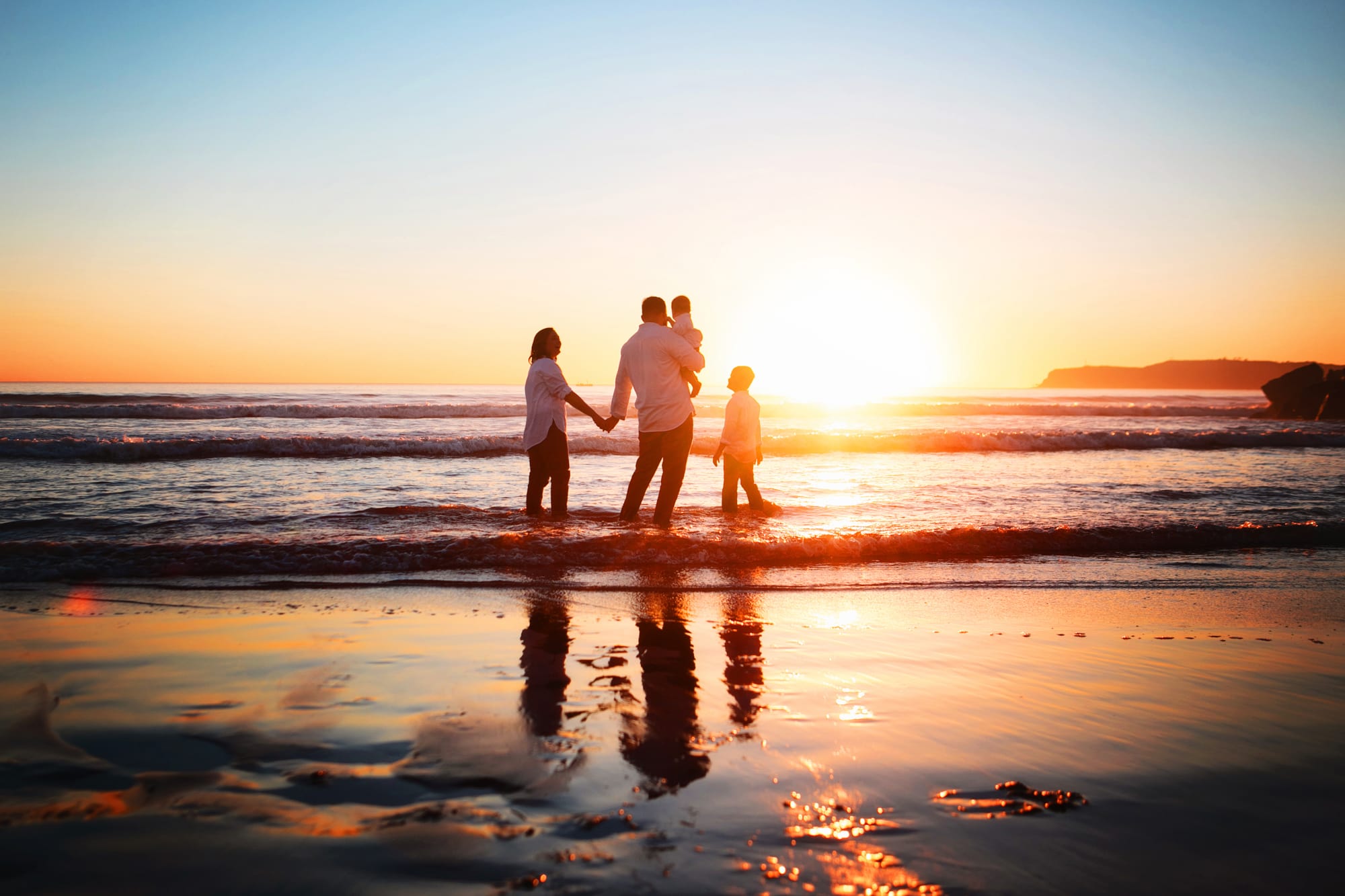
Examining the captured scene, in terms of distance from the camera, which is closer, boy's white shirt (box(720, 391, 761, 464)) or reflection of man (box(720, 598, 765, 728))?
reflection of man (box(720, 598, 765, 728))

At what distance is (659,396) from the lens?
7512 mm

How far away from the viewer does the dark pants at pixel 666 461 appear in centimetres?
763

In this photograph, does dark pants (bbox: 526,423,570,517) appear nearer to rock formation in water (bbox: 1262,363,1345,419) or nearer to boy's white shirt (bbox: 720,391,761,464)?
boy's white shirt (bbox: 720,391,761,464)

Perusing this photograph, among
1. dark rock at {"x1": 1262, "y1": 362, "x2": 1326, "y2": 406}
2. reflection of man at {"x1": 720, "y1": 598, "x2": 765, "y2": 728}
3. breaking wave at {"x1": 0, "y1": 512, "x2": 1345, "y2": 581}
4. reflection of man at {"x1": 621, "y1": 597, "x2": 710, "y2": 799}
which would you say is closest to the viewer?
reflection of man at {"x1": 621, "y1": 597, "x2": 710, "y2": 799}

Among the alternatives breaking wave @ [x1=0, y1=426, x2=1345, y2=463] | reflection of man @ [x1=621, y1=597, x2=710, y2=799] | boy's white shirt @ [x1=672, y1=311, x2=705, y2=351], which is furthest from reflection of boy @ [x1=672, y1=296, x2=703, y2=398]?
breaking wave @ [x1=0, y1=426, x2=1345, y2=463]

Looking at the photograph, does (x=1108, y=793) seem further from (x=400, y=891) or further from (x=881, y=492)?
(x=881, y=492)

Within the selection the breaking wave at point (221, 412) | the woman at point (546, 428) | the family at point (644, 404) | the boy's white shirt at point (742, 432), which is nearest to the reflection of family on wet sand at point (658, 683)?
the family at point (644, 404)

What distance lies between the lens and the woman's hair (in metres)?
8.50

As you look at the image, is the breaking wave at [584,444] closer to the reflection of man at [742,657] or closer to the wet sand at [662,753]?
the reflection of man at [742,657]

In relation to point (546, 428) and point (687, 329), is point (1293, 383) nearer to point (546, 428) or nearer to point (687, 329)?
point (687, 329)

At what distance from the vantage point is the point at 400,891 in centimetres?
179

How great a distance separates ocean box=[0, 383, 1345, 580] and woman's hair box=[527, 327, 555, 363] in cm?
182

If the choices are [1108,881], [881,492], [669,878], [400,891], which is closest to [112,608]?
[400,891]

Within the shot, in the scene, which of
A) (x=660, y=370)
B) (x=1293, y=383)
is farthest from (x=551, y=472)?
(x=1293, y=383)
